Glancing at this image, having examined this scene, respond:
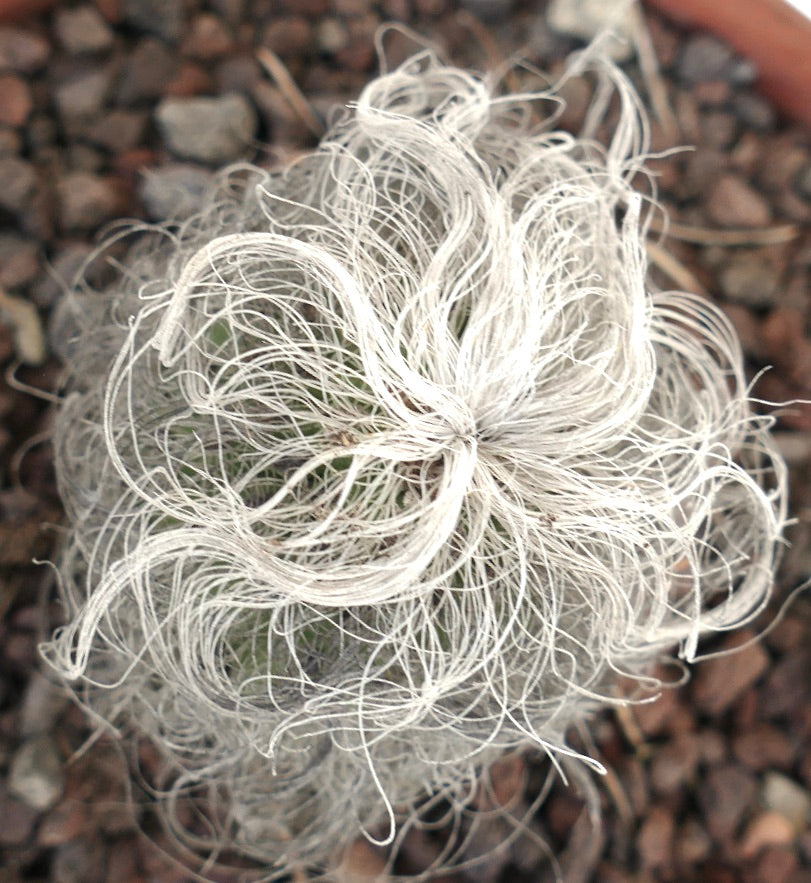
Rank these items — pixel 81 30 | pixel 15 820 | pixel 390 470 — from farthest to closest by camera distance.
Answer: pixel 81 30 < pixel 15 820 < pixel 390 470

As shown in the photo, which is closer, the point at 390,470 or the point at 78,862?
the point at 390,470

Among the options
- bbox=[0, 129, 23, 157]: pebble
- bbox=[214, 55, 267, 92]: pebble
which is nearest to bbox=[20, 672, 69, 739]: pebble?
bbox=[0, 129, 23, 157]: pebble

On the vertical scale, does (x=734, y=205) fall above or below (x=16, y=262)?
above

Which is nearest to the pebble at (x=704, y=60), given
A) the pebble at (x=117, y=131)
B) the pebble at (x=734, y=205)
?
the pebble at (x=734, y=205)

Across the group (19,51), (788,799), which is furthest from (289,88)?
(788,799)

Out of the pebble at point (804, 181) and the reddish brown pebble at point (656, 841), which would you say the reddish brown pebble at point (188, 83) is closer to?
the pebble at point (804, 181)

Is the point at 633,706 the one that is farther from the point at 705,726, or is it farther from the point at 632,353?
the point at 632,353

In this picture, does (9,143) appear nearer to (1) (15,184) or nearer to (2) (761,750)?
(1) (15,184)
